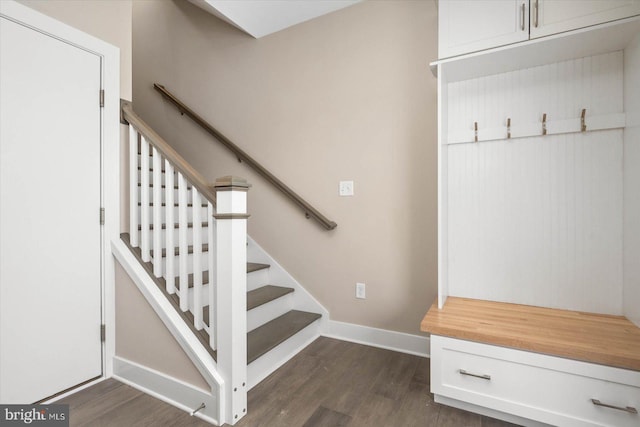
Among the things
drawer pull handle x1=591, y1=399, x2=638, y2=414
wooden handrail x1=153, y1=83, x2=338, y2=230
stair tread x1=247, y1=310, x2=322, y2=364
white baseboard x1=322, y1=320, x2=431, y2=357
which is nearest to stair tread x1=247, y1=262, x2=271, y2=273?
stair tread x1=247, y1=310, x2=322, y2=364

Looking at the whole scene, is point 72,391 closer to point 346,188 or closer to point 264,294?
point 264,294

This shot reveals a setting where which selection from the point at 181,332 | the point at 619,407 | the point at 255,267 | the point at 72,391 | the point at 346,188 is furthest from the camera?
the point at 255,267

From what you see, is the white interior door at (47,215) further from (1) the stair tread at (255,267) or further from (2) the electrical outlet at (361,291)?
(2) the electrical outlet at (361,291)

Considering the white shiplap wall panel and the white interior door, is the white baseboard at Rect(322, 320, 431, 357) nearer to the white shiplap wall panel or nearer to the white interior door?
the white shiplap wall panel

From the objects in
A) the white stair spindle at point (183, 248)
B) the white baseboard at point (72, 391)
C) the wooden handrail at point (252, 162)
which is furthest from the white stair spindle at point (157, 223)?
the wooden handrail at point (252, 162)

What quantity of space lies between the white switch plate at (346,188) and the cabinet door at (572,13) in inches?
54.2

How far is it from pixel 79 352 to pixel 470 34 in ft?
9.11

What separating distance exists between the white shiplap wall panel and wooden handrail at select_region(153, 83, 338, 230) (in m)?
0.97

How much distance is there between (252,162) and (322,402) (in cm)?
193

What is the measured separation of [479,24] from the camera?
1724 mm

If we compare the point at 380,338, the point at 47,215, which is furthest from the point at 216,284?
the point at 380,338

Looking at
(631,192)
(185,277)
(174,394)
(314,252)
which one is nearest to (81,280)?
(185,277)

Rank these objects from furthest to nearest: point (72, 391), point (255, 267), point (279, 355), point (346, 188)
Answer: point (255, 267) → point (346, 188) → point (279, 355) → point (72, 391)

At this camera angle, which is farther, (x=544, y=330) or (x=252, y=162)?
(x=252, y=162)
